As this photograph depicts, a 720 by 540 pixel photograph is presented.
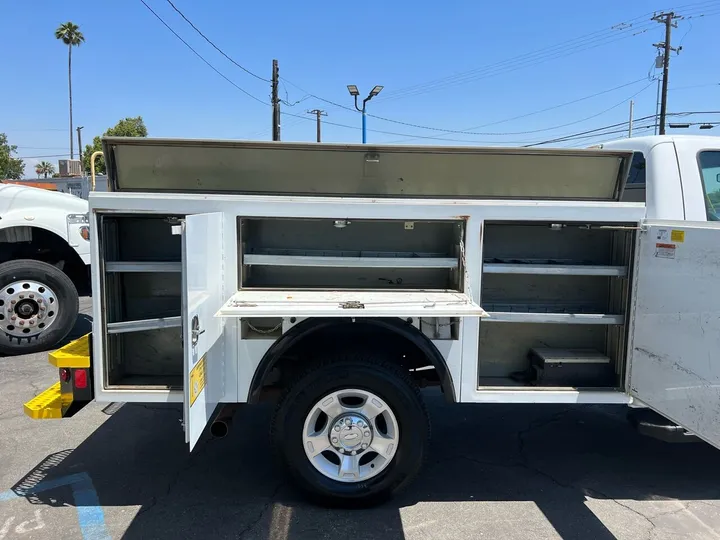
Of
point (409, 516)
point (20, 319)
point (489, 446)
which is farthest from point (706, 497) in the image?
point (20, 319)

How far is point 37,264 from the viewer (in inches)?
241

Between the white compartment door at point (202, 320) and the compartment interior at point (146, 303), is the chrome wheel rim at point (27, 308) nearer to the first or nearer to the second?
the compartment interior at point (146, 303)

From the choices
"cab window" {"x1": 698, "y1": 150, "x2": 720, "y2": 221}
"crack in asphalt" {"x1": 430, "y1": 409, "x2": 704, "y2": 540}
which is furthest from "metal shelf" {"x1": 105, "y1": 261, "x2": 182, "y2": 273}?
"cab window" {"x1": 698, "y1": 150, "x2": 720, "y2": 221}

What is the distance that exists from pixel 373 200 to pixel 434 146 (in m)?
0.52

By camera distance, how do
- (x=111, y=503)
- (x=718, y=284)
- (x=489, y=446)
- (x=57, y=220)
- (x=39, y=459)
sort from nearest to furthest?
(x=718, y=284) < (x=111, y=503) < (x=39, y=459) < (x=489, y=446) < (x=57, y=220)

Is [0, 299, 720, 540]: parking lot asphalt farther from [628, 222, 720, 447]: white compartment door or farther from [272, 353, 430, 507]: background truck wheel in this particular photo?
[628, 222, 720, 447]: white compartment door

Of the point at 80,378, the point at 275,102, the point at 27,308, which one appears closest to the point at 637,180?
the point at 80,378

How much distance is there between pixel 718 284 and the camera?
8.74ft

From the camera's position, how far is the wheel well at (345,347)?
122 inches

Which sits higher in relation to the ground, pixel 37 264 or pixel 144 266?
pixel 144 266

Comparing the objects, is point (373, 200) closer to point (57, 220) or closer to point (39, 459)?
point (39, 459)

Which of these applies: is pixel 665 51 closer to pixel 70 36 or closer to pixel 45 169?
pixel 70 36

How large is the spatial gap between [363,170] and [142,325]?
65.1 inches

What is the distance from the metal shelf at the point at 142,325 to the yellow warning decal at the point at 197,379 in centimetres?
51
